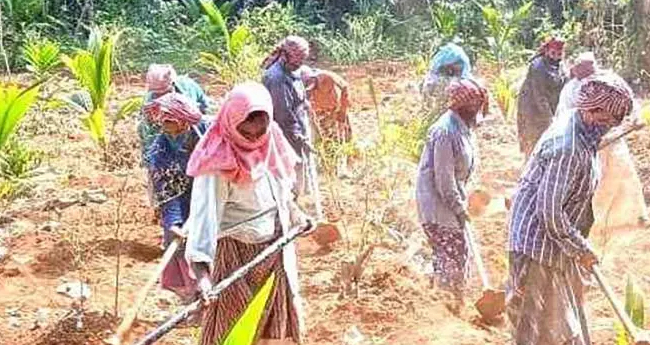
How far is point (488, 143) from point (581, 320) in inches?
228

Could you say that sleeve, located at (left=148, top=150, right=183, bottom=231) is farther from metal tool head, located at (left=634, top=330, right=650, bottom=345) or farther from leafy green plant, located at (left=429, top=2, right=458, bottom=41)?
leafy green plant, located at (left=429, top=2, right=458, bottom=41)

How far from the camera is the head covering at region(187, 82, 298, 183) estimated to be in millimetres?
3943

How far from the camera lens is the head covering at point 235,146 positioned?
3.94 meters

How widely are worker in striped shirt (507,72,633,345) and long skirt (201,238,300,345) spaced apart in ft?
2.78

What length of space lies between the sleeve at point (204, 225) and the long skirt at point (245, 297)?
0.63 ft

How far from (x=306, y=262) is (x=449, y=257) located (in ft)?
4.16

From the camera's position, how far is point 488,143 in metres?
10.0

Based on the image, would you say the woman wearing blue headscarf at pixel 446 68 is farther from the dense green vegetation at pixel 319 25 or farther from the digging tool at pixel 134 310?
Answer: the dense green vegetation at pixel 319 25

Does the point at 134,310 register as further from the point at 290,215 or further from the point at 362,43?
the point at 362,43

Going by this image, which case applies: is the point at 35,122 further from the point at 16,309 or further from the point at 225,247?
the point at 225,247

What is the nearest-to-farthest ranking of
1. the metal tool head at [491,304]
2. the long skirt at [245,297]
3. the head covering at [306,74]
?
the long skirt at [245,297], the metal tool head at [491,304], the head covering at [306,74]

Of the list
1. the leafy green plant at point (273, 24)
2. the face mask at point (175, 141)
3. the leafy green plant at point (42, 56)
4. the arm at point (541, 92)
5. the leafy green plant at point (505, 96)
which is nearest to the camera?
the face mask at point (175, 141)

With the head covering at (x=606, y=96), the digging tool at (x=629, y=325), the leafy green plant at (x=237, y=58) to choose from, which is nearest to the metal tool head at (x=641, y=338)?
the digging tool at (x=629, y=325)

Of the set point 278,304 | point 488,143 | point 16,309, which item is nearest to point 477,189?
point 488,143
